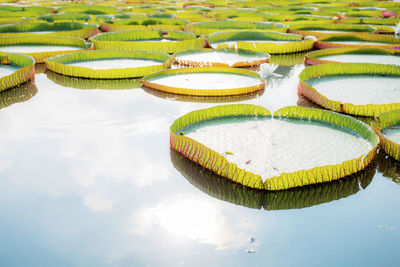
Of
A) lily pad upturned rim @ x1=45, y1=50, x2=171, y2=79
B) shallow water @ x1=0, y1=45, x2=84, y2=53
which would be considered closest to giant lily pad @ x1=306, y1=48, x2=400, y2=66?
lily pad upturned rim @ x1=45, y1=50, x2=171, y2=79

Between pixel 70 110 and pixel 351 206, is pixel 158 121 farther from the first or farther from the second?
pixel 351 206

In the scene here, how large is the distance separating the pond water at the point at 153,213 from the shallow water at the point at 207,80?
1.23m

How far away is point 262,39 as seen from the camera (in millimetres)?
7035

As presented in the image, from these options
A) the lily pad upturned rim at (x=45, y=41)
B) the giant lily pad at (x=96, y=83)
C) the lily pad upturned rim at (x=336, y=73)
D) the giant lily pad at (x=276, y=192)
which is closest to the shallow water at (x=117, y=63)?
the giant lily pad at (x=96, y=83)

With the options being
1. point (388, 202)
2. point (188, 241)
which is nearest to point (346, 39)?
point (388, 202)

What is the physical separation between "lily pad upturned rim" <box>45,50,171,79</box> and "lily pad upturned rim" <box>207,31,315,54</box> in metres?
1.18

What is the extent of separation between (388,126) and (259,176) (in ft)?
4.41

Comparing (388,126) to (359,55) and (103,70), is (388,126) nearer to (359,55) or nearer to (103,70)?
(103,70)

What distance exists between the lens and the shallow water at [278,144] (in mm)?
2557

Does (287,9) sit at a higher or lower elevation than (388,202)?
higher

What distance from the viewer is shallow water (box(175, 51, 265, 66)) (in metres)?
5.29

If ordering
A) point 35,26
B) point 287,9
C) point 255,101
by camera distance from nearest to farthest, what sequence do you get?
point 255,101
point 35,26
point 287,9

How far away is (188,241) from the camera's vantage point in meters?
1.88

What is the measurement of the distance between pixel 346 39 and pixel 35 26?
5675 mm
